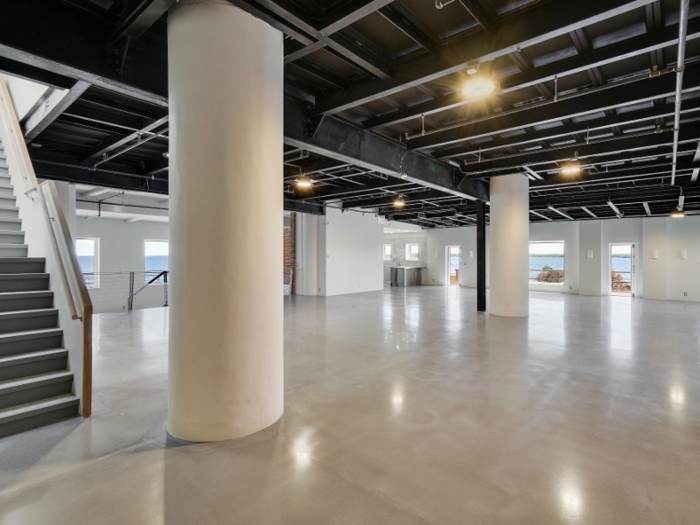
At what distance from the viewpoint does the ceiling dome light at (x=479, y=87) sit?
11.6 ft

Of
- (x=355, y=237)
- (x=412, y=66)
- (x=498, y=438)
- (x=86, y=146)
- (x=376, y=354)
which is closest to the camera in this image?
(x=498, y=438)

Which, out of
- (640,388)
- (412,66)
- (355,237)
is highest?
(412,66)

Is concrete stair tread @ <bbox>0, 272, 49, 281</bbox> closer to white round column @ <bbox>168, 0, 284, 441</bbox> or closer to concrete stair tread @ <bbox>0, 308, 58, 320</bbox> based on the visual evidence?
concrete stair tread @ <bbox>0, 308, 58, 320</bbox>

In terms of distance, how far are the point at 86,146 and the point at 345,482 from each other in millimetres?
6570

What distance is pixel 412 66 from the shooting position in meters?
3.62

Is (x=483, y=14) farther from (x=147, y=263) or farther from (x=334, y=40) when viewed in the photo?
(x=147, y=263)

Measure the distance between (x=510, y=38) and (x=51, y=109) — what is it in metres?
4.74

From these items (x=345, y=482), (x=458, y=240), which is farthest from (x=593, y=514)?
(x=458, y=240)

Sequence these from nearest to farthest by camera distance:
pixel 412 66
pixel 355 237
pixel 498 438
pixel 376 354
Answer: pixel 498 438 → pixel 412 66 → pixel 376 354 → pixel 355 237

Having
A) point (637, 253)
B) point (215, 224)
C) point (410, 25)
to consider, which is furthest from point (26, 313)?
point (637, 253)

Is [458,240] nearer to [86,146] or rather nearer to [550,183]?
[550,183]

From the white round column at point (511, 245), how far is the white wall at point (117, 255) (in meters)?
13.2

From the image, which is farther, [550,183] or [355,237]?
[355,237]

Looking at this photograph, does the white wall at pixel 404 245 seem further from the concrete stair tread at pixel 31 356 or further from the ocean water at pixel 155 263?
the concrete stair tread at pixel 31 356
